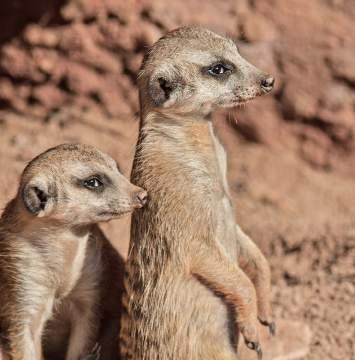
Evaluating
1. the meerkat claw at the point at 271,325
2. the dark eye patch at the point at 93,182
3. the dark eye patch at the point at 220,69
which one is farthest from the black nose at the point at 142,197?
the meerkat claw at the point at 271,325

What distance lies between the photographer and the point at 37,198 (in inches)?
145

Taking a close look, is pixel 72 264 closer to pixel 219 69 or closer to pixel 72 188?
pixel 72 188

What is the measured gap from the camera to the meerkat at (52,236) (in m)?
3.70

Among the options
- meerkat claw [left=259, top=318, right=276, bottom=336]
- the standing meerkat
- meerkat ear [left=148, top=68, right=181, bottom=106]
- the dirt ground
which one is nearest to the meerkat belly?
the standing meerkat

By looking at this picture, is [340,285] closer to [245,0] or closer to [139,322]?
[139,322]

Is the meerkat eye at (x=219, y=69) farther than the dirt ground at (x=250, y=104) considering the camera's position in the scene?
No

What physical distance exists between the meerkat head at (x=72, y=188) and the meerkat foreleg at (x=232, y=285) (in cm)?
39

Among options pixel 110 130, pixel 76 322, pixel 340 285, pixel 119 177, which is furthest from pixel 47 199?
pixel 110 130

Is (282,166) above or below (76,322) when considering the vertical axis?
above

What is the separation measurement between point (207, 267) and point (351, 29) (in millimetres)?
2674

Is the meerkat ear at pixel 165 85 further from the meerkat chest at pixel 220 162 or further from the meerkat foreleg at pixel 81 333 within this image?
the meerkat foreleg at pixel 81 333

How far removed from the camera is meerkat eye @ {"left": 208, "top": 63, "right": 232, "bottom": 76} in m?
3.82

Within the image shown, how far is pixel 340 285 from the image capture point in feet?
16.0

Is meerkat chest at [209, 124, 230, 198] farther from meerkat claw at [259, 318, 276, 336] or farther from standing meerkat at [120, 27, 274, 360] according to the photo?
meerkat claw at [259, 318, 276, 336]
